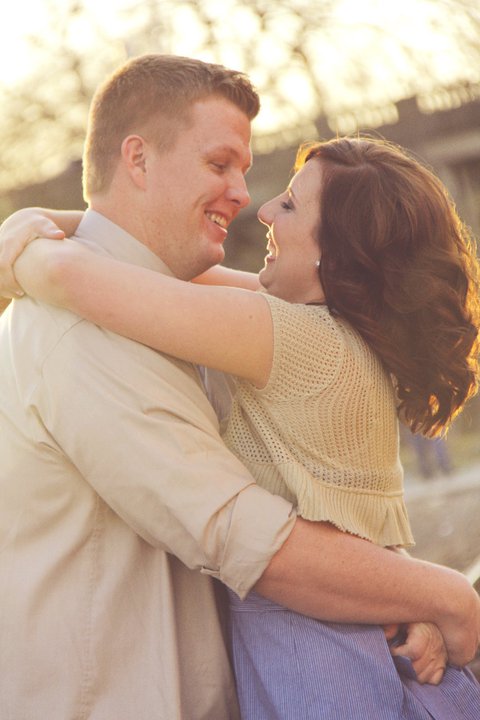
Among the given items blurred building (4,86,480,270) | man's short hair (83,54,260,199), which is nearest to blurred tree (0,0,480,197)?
blurred building (4,86,480,270)

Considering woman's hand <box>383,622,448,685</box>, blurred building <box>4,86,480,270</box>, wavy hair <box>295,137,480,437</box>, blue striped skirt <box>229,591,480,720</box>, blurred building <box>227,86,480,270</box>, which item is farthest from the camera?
blurred building <box>227,86,480,270</box>

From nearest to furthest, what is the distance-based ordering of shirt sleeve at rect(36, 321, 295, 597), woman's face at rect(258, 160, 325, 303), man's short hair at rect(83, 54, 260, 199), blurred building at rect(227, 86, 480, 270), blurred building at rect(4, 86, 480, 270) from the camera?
shirt sleeve at rect(36, 321, 295, 597) → woman's face at rect(258, 160, 325, 303) → man's short hair at rect(83, 54, 260, 199) → blurred building at rect(4, 86, 480, 270) → blurred building at rect(227, 86, 480, 270)

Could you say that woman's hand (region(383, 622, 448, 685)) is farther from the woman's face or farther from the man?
the woman's face

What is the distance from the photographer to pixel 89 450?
211cm

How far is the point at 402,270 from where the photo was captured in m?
2.49

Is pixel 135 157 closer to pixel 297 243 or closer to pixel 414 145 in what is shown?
pixel 297 243

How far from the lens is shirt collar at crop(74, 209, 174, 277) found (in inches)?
98.5

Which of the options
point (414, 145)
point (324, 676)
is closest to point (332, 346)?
point (324, 676)

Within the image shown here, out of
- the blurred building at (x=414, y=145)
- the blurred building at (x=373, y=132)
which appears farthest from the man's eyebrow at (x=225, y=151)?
the blurred building at (x=414, y=145)

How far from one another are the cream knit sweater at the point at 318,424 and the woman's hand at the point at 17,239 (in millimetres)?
478

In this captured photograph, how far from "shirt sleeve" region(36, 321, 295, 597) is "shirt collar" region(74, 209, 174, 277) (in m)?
0.38

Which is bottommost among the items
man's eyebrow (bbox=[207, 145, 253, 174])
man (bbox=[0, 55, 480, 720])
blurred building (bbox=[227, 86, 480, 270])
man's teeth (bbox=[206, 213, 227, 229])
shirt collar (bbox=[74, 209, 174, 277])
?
blurred building (bbox=[227, 86, 480, 270])

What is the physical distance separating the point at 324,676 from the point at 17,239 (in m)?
1.08

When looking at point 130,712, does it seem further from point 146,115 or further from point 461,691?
point 146,115
